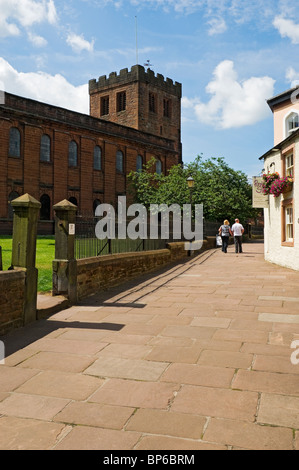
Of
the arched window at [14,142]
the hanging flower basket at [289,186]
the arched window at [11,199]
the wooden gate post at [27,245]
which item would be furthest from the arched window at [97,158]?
the wooden gate post at [27,245]

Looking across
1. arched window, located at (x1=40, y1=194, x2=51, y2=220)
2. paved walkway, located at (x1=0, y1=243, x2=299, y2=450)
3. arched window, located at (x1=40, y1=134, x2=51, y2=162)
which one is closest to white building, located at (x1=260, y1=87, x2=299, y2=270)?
paved walkway, located at (x1=0, y1=243, x2=299, y2=450)

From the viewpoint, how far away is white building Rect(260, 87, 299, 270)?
42.9ft

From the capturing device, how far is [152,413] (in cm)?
313

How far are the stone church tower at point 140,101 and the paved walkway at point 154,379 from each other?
42.1m

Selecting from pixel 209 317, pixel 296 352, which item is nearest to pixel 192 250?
pixel 209 317

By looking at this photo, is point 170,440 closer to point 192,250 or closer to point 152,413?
point 152,413

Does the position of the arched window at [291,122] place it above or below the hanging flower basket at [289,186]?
above

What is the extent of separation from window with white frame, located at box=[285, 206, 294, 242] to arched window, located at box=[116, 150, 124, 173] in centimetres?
2498

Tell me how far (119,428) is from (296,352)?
102 inches

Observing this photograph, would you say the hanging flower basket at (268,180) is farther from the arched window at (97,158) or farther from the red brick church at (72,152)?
the arched window at (97,158)

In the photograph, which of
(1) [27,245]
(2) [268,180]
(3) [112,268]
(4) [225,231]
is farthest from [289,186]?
(1) [27,245]

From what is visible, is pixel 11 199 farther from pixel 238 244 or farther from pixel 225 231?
pixel 238 244

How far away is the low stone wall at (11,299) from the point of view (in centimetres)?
568
